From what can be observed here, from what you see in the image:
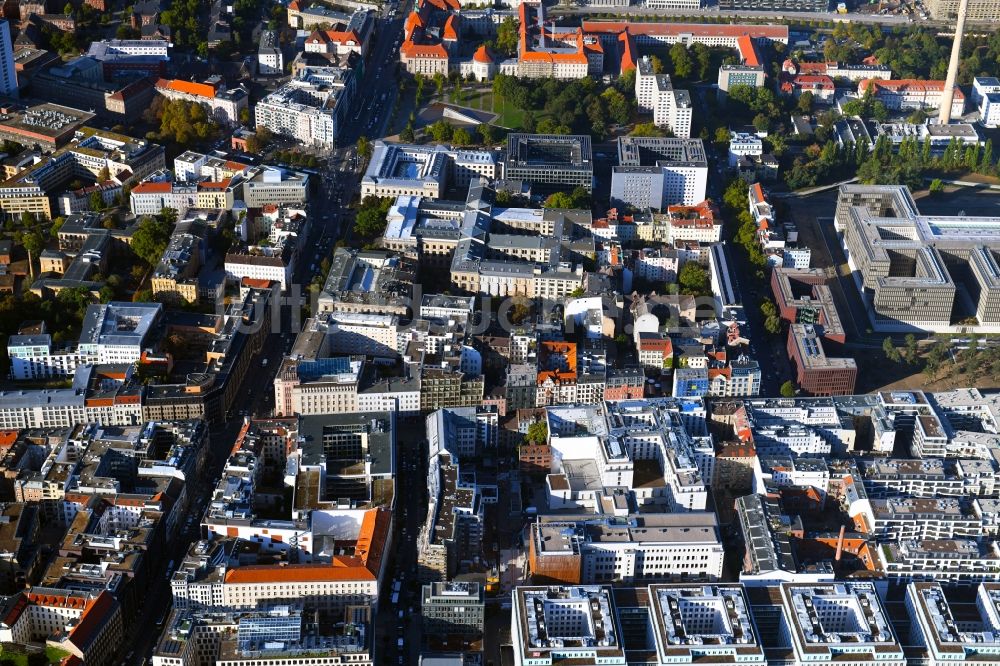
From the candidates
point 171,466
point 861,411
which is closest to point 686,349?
point 861,411

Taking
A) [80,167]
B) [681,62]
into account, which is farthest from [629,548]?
[681,62]

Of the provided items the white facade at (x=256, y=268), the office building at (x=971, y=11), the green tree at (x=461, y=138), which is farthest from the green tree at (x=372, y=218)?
the office building at (x=971, y=11)

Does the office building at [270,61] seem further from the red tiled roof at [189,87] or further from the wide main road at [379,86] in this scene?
the red tiled roof at [189,87]

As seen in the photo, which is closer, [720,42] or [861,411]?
[861,411]

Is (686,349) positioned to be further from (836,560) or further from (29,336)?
(29,336)

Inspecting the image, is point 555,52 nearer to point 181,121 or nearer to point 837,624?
point 181,121
